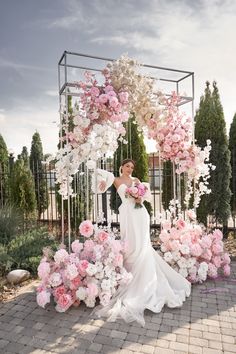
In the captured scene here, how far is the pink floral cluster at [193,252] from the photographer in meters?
4.62

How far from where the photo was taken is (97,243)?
14.1ft

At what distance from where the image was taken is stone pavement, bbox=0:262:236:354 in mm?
2936

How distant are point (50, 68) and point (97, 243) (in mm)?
2930

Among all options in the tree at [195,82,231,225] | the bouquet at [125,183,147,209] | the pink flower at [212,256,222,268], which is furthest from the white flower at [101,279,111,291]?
the tree at [195,82,231,225]

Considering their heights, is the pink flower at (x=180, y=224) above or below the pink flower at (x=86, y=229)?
below

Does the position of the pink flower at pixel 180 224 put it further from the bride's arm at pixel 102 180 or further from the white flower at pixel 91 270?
the white flower at pixel 91 270

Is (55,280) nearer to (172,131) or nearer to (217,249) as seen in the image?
(217,249)

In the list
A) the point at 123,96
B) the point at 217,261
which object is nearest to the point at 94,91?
the point at 123,96

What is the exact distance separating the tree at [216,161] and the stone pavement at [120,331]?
131 inches

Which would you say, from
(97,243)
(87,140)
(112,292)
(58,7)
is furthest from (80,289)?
(58,7)

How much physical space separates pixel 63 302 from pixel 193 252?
7.20 ft

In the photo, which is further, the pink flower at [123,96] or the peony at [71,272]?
the pink flower at [123,96]

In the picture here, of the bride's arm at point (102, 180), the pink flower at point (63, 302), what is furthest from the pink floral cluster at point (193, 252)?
the pink flower at point (63, 302)

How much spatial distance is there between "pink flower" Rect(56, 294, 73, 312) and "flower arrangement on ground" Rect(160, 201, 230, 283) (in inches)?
70.0
